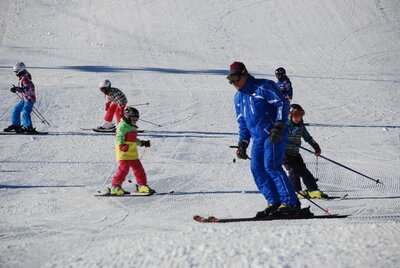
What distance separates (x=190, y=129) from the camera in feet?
44.5

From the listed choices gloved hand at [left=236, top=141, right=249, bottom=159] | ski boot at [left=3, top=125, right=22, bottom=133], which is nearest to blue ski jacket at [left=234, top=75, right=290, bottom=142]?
gloved hand at [left=236, top=141, right=249, bottom=159]

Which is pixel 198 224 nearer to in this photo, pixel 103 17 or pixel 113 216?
pixel 113 216

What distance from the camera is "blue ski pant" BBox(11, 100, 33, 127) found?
1260 centimetres

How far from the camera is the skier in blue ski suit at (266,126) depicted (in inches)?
259

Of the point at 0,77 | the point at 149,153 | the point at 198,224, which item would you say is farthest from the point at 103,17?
the point at 198,224

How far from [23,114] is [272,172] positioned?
7.76m

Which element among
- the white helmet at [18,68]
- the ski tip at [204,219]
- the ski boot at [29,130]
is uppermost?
the white helmet at [18,68]

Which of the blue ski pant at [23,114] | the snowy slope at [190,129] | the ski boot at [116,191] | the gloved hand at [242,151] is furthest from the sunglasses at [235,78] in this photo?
the blue ski pant at [23,114]

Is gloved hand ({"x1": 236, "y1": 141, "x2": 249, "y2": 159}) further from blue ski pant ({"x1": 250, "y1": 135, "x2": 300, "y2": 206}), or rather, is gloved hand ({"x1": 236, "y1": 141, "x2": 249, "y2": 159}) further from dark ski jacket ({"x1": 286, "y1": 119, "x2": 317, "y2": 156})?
dark ski jacket ({"x1": 286, "y1": 119, "x2": 317, "y2": 156})

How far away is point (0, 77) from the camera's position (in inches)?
744

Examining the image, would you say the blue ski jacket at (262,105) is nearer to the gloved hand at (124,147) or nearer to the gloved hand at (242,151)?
the gloved hand at (242,151)

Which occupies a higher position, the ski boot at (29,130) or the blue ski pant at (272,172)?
the ski boot at (29,130)

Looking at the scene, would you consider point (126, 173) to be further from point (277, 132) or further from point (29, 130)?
point (29, 130)

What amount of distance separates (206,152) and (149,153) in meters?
1.17
